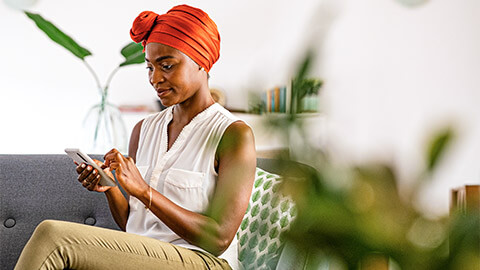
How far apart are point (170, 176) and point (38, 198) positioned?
0.56 meters

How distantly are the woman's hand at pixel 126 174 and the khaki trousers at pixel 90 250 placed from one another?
106mm

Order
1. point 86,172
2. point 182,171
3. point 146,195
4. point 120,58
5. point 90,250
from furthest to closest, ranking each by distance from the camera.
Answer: point 120,58 → point 182,171 → point 86,172 → point 146,195 → point 90,250

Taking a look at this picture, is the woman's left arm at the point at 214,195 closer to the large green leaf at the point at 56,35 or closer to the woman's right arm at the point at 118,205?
the woman's right arm at the point at 118,205

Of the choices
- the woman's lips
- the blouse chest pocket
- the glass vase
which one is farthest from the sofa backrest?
the glass vase

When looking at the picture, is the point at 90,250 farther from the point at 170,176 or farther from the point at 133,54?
the point at 133,54

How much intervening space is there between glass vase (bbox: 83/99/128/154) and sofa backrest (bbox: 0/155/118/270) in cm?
74

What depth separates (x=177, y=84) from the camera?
1.77m

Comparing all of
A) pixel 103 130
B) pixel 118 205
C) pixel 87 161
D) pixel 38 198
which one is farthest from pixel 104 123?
pixel 87 161

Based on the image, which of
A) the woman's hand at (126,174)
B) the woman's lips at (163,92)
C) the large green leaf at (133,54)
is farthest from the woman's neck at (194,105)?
the large green leaf at (133,54)

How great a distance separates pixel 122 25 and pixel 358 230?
13.3ft

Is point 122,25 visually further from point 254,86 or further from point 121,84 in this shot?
point 254,86

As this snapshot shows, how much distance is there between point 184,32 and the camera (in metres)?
1.77

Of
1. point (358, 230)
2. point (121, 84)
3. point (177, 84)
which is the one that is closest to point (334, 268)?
point (358, 230)

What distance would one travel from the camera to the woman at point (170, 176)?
146 cm
